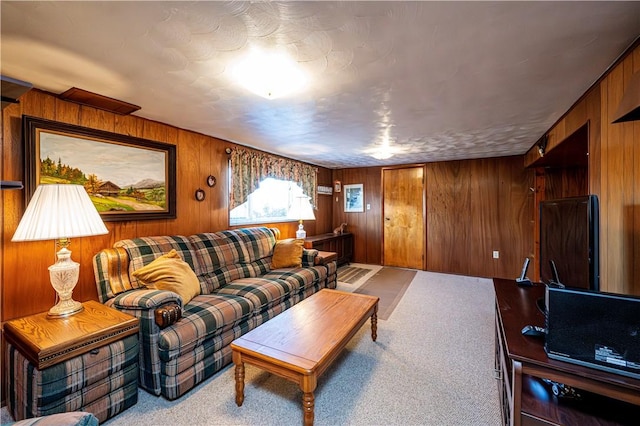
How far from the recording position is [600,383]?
1.00 m

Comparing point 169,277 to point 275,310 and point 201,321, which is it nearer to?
point 201,321

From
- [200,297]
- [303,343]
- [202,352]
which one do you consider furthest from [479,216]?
[202,352]

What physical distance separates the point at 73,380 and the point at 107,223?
1284mm

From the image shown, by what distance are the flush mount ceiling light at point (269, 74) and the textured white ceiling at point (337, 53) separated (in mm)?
76

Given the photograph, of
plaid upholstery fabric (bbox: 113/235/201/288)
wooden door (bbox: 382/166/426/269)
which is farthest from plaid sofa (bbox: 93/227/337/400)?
wooden door (bbox: 382/166/426/269)

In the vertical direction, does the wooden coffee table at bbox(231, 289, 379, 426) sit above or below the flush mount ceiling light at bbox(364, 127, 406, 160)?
below

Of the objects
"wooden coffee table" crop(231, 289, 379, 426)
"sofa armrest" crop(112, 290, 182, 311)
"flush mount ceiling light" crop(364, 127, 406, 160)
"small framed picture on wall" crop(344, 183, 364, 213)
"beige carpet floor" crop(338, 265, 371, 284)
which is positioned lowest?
"beige carpet floor" crop(338, 265, 371, 284)

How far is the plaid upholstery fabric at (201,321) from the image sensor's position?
1716 mm

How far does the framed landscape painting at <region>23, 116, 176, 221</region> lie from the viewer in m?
1.92

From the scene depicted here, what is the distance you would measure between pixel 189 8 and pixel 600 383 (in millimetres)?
2225

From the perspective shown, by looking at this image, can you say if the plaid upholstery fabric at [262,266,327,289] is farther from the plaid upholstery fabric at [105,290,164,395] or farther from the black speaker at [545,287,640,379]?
the black speaker at [545,287,640,379]

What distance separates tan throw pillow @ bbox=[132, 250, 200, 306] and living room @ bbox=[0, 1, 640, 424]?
1.81 ft

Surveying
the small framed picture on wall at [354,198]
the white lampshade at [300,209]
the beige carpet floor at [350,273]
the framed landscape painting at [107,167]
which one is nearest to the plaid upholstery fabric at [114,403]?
the framed landscape painting at [107,167]

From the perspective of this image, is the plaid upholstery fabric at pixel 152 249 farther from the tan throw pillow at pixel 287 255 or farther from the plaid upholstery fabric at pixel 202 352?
the tan throw pillow at pixel 287 255
